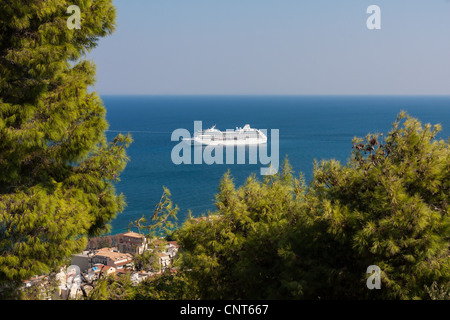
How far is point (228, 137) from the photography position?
49.6 meters

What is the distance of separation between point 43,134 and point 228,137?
45887 millimetres

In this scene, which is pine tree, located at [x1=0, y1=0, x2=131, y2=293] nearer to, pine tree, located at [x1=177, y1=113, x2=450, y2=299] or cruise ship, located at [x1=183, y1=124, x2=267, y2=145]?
pine tree, located at [x1=177, y1=113, x2=450, y2=299]

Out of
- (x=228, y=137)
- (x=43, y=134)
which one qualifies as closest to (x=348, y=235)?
(x=43, y=134)

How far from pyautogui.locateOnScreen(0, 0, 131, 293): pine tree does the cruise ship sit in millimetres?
43589

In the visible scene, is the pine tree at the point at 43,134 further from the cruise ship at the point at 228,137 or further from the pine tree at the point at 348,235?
the cruise ship at the point at 228,137

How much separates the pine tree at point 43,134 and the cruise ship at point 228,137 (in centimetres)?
4359

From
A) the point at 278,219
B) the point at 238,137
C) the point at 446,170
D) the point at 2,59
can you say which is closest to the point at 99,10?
the point at 2,59

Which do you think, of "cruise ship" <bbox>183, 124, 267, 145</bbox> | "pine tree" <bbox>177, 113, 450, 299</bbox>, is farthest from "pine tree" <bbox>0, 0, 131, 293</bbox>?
"cruise ship" <bbox>183, 124, 267, 145</bbox>

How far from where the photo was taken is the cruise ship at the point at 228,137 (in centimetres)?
4821

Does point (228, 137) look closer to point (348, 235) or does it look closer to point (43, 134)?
point (43, 134)

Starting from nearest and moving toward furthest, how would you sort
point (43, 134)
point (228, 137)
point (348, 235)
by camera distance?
point (348, 235) → point (43, 134) → point (228, 137)

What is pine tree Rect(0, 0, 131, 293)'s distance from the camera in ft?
12.4
